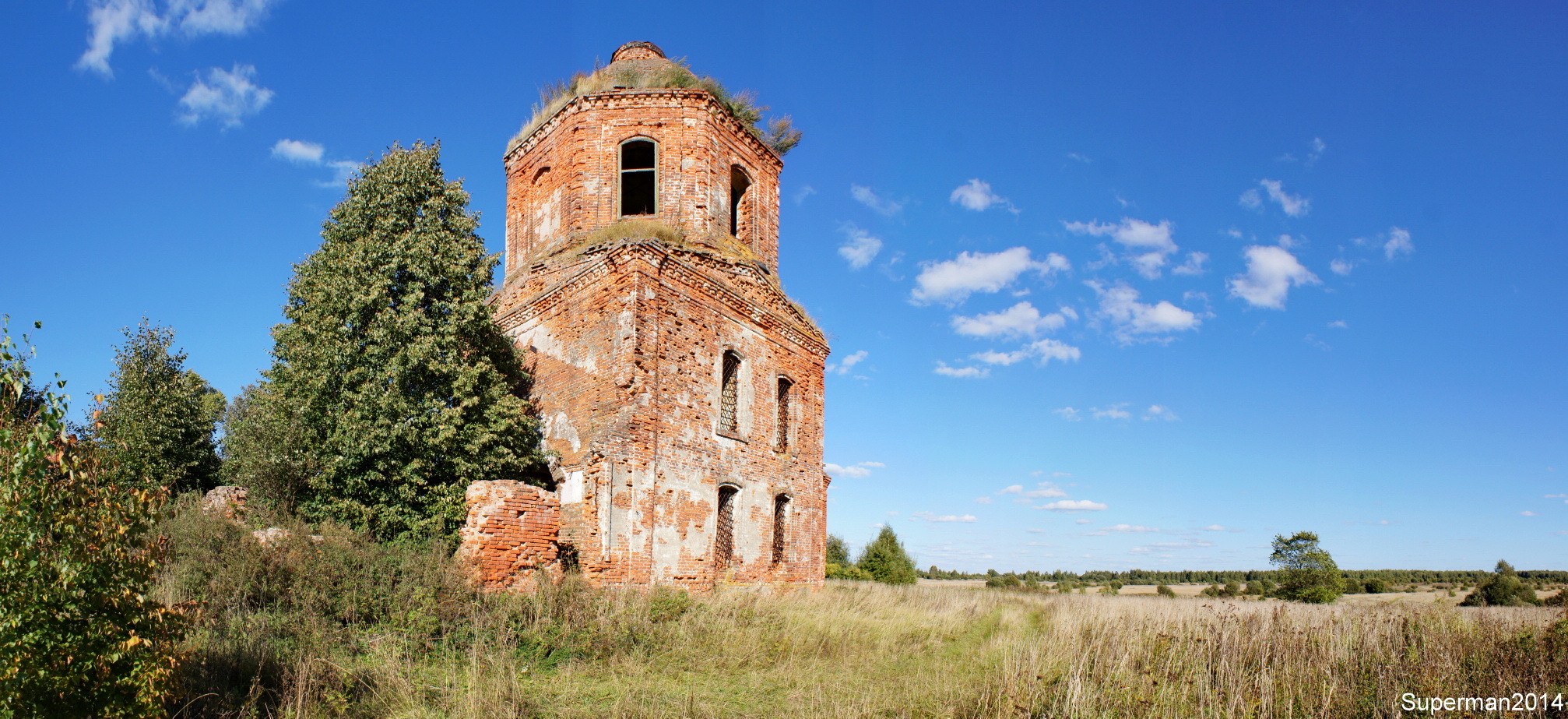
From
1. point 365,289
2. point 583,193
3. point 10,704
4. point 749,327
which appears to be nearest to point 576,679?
point 10,704

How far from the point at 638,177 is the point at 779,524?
8783mm

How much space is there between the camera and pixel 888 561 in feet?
93.7

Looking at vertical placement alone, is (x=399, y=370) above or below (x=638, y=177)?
below

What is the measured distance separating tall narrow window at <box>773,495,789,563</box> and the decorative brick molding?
18.3 feet

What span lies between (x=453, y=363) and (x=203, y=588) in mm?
4601

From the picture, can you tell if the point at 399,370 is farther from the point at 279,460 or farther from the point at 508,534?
the point at 508,534

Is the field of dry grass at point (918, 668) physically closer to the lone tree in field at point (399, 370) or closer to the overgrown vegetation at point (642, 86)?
the lone tree in field at point (399, 370)

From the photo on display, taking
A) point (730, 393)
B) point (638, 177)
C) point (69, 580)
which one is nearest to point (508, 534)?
point (730, 393)

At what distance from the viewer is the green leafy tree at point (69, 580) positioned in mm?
3576

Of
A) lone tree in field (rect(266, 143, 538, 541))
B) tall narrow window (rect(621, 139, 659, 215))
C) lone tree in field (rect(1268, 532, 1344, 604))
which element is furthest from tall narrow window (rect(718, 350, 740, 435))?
lone tree in field (rect(1268, 532, 1344, 604))

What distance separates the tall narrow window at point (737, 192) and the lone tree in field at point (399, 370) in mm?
5997

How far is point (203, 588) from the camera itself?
8.99m

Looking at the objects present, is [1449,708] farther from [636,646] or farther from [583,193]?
[583,193]

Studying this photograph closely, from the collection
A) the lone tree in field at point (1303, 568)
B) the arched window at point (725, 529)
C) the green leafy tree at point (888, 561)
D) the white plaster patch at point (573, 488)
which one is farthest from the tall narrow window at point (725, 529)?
the lone tree in field at point (1303, 568)
